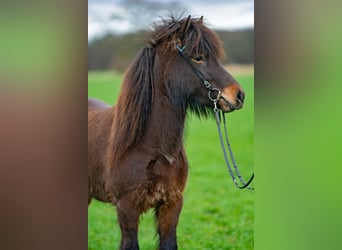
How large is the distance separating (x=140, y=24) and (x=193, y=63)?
38 centimetres

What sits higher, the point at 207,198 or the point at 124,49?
the point at 124,49

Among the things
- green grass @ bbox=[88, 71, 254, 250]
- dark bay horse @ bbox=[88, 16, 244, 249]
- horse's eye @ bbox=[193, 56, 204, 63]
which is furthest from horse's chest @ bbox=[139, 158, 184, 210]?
horse's eye @ bbox=[193, 56, 204, 63]

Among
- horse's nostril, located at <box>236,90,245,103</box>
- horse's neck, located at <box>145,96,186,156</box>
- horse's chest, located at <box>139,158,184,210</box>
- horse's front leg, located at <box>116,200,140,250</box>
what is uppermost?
horse's nostril, located at <box>236,90,245,103</box>

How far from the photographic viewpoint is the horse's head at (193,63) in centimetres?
266

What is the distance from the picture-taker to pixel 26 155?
2.77 metres

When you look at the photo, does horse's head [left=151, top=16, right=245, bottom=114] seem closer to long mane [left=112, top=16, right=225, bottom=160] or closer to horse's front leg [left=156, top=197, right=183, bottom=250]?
long mane [left=112, top=16, right=225, bottom=160]

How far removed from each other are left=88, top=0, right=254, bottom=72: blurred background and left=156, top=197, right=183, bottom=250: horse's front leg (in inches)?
28.8

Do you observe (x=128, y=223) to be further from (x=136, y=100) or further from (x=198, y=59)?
(x=198, y=59)

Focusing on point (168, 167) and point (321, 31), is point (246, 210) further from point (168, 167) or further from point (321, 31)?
point (321, 31)

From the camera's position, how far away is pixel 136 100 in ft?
8.84

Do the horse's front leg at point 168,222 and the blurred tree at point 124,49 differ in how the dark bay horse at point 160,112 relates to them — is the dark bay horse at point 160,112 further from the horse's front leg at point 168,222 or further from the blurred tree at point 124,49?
the blurred tree at point 124,49

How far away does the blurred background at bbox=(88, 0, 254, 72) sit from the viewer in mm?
2855

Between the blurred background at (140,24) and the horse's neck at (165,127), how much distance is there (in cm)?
32

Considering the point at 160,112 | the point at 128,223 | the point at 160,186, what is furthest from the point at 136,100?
the point at 128,223
